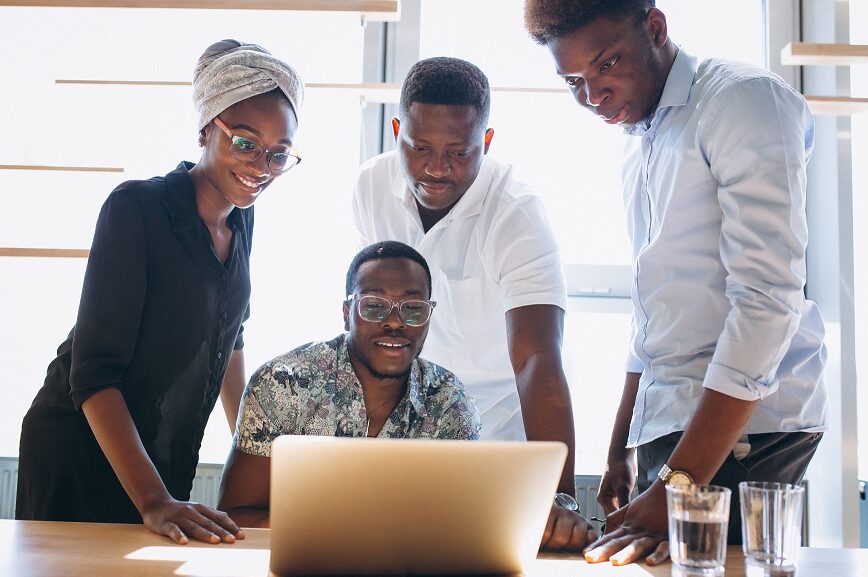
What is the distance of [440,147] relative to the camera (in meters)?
1.84

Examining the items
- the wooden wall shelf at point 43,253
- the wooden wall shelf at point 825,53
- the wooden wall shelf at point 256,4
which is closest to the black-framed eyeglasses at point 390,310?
the wooden wall shelf at point 256,4

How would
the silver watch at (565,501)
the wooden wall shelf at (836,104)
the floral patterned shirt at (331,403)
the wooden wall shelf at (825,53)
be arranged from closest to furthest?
the silver watch at (565,501) < the floral patterned shirt at (331,403) < the wooden wall shelf at (825,53) < the wooden wall shelf at (836,104)

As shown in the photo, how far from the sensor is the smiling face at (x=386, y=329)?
5.83 feet

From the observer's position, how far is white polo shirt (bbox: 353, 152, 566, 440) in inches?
77.6

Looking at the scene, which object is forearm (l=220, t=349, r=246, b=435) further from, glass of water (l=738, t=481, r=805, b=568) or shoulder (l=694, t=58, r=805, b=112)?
glass of water (l=738, t=481, r=805, b=568)

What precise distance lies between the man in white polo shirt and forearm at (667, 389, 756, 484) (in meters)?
0.32

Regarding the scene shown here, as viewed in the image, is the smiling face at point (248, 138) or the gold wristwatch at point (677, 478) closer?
the gold wristwatch at point (677, 478)

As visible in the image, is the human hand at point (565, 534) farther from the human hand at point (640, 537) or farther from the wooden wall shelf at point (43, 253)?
the wooden wall shelf at point (43, 253)

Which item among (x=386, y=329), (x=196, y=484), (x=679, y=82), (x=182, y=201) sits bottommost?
(x=196, y=484)

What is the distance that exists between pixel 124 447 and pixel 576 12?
1.08 m

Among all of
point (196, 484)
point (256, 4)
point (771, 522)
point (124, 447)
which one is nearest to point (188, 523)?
point (124, 447)

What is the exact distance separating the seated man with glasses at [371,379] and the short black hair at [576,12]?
22.5 inches

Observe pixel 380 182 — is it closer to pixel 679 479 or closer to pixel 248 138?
pixel 248 138

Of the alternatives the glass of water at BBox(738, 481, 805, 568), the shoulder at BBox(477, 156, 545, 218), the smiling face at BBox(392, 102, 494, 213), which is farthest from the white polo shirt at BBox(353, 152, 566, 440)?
the glass of water at BBox(738, 481, 805, 568)
